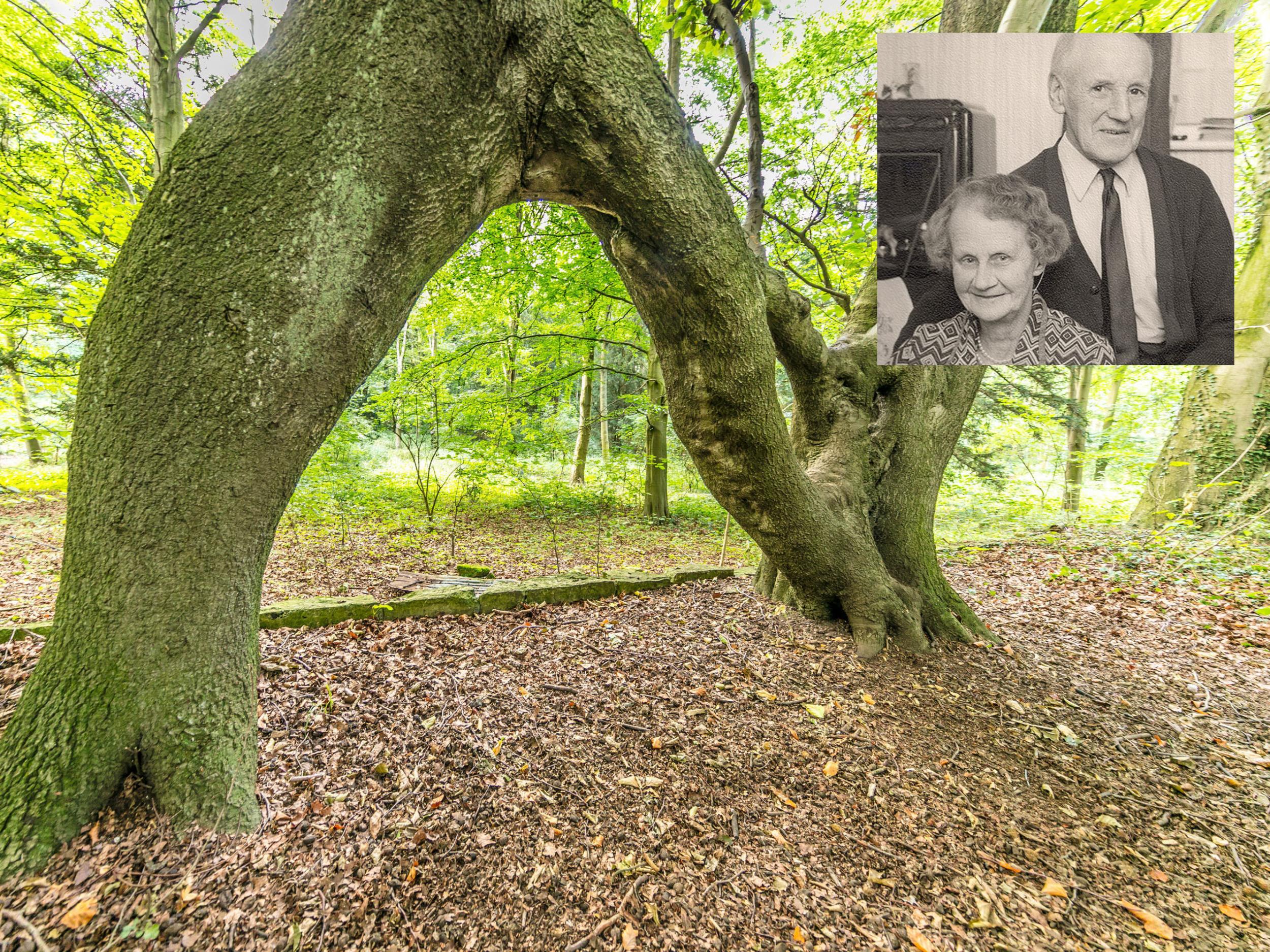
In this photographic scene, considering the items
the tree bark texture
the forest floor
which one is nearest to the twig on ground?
the forest floor

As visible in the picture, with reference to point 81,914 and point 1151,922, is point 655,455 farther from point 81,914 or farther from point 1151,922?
point 81,914

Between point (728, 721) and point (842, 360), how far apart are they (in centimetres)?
243

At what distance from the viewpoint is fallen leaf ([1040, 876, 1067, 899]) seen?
5.80ft

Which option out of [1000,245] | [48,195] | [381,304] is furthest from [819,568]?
[48,195]

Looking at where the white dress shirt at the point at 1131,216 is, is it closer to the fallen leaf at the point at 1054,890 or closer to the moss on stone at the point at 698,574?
the fallen leaf at the point at 1054,890

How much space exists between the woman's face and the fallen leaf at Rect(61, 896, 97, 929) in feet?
11.1

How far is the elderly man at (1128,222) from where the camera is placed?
1.98 metres

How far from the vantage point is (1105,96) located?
1977 mm

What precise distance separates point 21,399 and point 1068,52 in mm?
11385

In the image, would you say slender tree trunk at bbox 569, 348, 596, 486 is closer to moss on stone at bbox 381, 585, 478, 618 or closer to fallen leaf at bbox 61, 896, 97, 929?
moss on stone at bbox 381, 585, 478, 618

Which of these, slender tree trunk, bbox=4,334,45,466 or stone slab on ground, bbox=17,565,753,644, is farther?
slender tree trunk, bbox=4,334,45,466

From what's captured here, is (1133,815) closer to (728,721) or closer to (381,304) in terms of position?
(728,721)

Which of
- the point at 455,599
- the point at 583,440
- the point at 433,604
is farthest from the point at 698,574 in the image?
the point at 583,440

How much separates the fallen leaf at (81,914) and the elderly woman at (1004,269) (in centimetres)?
310
